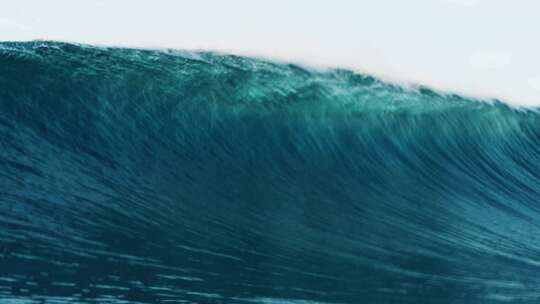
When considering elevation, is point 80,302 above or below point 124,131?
below

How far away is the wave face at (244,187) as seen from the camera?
5293 millimetres

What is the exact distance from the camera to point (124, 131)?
7.56m

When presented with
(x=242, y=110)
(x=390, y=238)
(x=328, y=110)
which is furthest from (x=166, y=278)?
(x=328, y=110)

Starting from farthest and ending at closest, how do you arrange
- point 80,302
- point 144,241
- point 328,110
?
point 328,110
point 144,241
point 80,302

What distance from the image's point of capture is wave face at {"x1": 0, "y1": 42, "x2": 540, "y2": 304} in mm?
5293

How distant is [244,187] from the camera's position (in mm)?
7285

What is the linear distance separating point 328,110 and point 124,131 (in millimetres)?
2987

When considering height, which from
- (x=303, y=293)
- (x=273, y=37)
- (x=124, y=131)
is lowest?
(x=303, y=293)

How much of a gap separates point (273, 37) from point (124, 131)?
383cm

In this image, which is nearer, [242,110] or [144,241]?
[144,241]

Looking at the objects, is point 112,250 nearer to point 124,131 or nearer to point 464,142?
point 124,131

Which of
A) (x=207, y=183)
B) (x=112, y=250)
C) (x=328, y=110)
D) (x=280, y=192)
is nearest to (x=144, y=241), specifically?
(x=112, y=250)

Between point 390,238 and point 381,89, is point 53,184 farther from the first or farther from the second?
point 381,89

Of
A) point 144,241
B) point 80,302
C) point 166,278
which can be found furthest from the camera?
point 144,241
